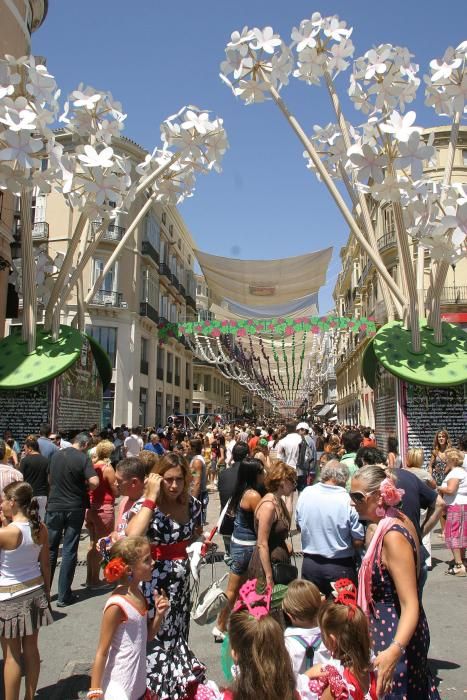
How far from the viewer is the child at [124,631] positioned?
9.10 feet

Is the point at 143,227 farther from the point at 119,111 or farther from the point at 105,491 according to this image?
the point at 105,491

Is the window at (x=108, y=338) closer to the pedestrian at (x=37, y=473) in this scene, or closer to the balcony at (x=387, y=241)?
the balcony at (x=387, y=241)

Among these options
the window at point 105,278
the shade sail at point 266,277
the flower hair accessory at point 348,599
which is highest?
the window at point 105,278

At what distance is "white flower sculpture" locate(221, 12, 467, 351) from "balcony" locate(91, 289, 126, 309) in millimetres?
19943

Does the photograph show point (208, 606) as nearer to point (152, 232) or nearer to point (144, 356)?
point (144, 356)

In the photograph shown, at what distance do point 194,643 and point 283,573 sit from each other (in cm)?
132

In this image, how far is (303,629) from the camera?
2.93 metres

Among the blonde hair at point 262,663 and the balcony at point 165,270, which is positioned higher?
the balcony at point 165,270

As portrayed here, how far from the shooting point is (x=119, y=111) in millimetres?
10367

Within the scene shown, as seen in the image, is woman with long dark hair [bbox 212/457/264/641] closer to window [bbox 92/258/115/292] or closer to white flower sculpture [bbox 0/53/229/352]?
white flower sculpture [bbox 0/53/229/352]

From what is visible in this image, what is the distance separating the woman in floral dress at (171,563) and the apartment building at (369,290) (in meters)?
12.6

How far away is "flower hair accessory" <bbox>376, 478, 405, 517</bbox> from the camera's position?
9.32ft

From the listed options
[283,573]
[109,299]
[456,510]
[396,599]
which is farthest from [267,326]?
[396,599]

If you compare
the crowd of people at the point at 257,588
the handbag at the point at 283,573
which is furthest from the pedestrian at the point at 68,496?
the handbag at the point at 283,573
